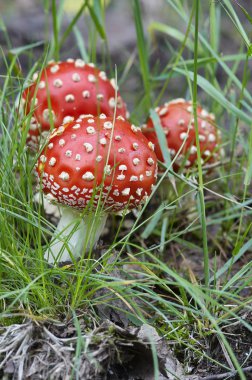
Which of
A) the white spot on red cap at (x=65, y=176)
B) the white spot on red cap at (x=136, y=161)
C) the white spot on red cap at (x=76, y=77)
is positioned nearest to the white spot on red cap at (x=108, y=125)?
the white spot on red cap at (x=136, y=161)

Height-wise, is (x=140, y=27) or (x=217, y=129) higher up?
(x=140, y=27)

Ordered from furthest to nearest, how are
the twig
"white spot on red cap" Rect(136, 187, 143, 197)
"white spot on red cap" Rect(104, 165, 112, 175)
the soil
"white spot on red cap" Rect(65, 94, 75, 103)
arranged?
"white spot on red cap" Rect(65, 94, 75, 103), "white spot on red cap" Rect(136, 187, 143, 197), "white spot on red cap" Rect(104, 165, 112, 175), the twig, the soil

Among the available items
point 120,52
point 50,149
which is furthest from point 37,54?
point 50,149

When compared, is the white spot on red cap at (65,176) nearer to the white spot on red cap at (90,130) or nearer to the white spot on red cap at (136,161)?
the white spot on red cap at (90,130)

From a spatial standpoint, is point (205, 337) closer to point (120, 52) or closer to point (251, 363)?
point (251, 363)

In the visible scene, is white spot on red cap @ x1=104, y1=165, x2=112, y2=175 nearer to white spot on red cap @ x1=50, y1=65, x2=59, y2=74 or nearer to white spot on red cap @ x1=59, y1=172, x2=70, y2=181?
white spot on red cap @ x1=59, y1=172, x2=70, y2=181

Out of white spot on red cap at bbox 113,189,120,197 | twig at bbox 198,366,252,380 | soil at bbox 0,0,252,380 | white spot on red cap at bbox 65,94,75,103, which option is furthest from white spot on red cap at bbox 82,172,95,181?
twig at bbox 198,366,252,380

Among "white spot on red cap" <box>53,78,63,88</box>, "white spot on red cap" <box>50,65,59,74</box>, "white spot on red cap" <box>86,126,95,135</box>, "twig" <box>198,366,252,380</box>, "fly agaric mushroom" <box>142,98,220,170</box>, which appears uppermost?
"white spot on red cap" <box>50,65,59,74</box>

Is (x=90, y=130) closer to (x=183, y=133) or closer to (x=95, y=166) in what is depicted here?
(x=95, y=166)
